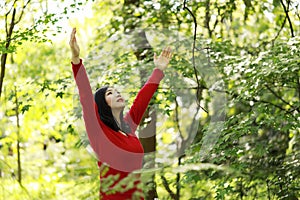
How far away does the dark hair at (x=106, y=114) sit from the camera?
7.80 ft

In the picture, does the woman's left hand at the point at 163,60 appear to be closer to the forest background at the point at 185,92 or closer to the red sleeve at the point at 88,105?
the forest background at the point at 185,92

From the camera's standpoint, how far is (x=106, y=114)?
7.90 feet

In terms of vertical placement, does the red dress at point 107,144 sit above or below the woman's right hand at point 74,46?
below

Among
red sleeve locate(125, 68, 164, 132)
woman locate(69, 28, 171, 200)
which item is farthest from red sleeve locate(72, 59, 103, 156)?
red sleeve locate(125, 68, 164, 132)

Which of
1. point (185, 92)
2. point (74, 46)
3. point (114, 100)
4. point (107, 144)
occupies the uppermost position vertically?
point (74, 46)

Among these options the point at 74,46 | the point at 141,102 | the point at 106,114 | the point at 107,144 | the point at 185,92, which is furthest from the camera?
the point at 185,92

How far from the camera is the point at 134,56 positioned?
421 cm

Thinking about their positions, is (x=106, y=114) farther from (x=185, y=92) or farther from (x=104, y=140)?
(x=185, y=92)

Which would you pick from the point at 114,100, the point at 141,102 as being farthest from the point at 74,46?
the point at 141,102

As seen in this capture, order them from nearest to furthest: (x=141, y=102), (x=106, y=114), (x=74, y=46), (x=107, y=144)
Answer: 1. (x=74, y=46)
2. (x=107, y=144)
3. (x=106, y=114)
4. (x=141, y=102)

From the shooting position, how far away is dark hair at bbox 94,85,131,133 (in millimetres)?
2377

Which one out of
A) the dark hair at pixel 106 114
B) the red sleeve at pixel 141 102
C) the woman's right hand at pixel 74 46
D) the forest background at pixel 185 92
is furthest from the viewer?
the forest background at pixel 185 92

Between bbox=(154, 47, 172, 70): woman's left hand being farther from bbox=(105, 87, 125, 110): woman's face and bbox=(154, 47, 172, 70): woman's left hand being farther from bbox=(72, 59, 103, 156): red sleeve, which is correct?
bbox=(72, 59, 103, 156): red sleeve

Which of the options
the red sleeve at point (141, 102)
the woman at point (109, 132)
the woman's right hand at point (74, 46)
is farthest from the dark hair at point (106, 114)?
the woman's right hand at point (74, 46)
